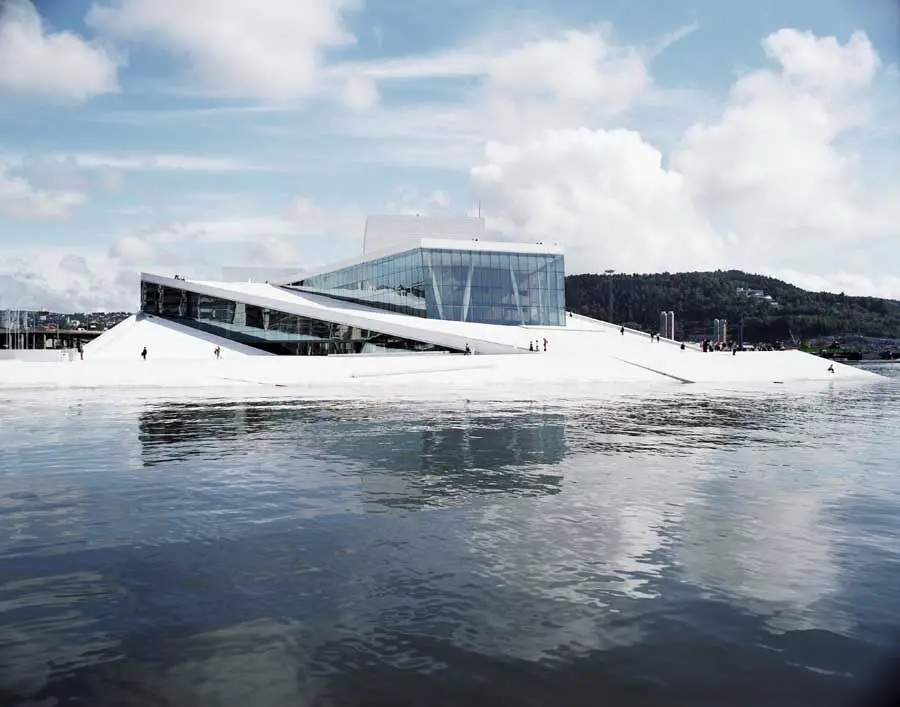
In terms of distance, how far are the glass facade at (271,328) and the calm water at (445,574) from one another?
103 feet

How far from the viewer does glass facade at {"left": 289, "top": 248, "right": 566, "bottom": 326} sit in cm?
5447

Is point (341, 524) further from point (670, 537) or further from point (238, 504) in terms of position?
point (670, 537)

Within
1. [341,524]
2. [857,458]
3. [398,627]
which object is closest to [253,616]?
[398,627]

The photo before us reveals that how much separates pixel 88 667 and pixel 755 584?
17.2 ft

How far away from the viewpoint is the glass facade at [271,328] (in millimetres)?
46531

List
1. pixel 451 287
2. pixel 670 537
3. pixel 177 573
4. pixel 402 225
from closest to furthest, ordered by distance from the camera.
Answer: pixel 177 573 < pixel 670 537 < pixel 451 287 < pixel 402 225

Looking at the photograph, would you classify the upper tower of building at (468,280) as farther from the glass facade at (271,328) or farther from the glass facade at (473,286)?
the glass facade at (271,328)

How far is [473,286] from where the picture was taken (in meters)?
55.2

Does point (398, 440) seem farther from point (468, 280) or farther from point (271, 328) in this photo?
point (468, 280)

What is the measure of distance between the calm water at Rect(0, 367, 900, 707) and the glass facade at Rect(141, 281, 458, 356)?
31257mm

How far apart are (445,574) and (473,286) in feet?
159

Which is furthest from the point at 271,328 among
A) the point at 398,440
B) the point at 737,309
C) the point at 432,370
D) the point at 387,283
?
the point at 737,309

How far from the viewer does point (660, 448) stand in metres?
15.3

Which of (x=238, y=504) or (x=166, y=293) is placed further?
(x=166, y=293)
